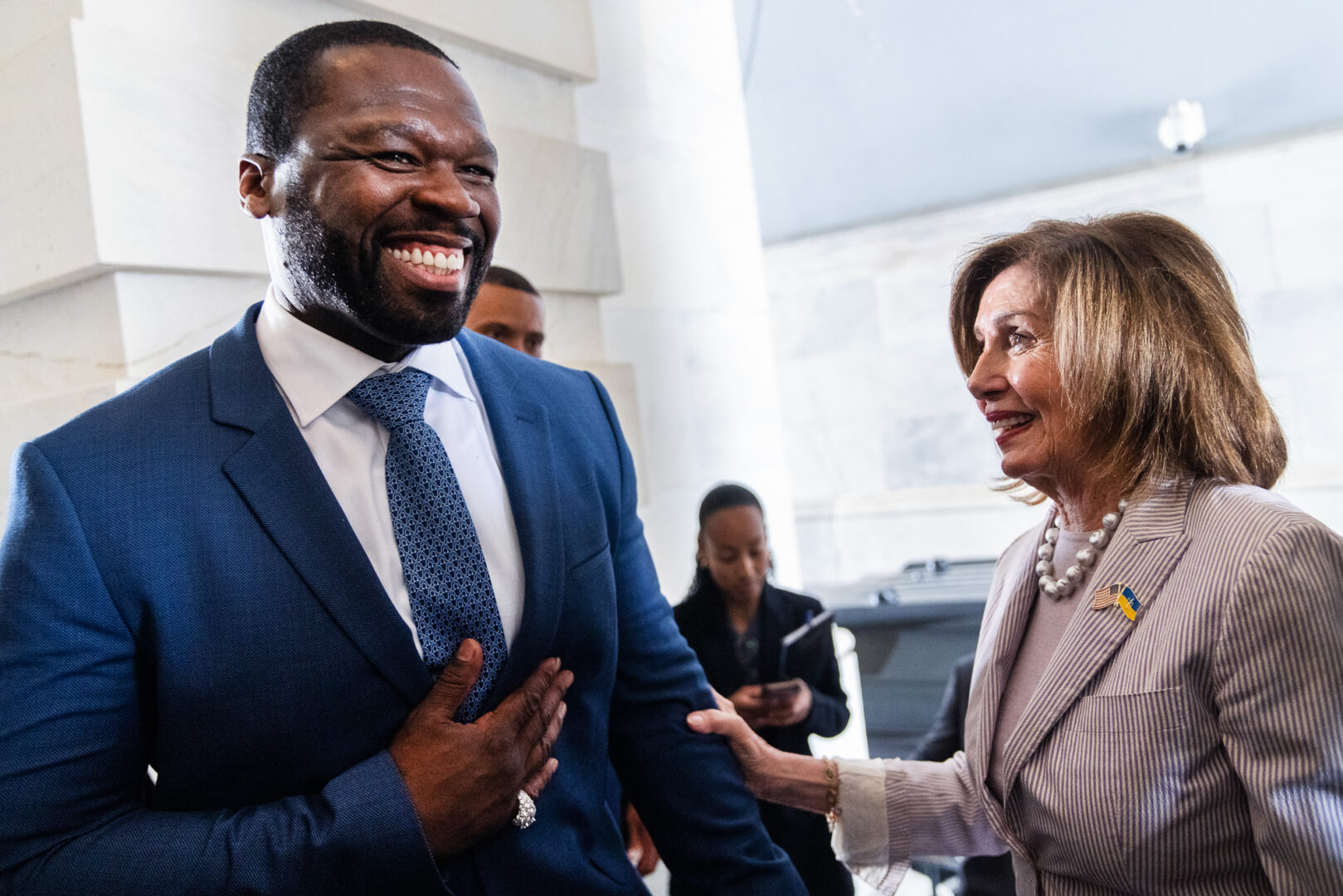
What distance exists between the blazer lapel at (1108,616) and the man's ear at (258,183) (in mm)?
1209

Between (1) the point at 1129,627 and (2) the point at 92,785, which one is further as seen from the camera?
(1) the point at 1129,627

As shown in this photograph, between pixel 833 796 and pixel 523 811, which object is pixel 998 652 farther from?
pixel 523 811

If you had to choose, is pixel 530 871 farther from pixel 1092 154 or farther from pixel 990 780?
pixel 1092 154

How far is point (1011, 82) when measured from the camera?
6426 mm

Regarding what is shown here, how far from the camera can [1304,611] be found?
1.25 metres

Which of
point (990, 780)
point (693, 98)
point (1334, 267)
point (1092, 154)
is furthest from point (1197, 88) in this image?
point (990, 780)

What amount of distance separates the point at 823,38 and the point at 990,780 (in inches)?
211

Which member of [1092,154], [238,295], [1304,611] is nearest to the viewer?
[1304,611]

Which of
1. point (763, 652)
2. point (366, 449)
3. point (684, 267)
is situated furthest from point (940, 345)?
point (366, 449)

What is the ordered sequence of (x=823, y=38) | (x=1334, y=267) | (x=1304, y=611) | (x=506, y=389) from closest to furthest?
(x=1304, y=611) < (x=506, y=389) < (x=823, y=38) < (x=1334, y=267)

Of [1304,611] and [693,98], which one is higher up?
[693,98]

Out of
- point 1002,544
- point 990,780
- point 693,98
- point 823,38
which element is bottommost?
point 1002,544

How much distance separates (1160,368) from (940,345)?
718 centimetres

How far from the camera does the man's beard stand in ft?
3.98
